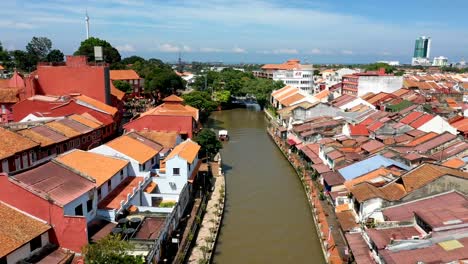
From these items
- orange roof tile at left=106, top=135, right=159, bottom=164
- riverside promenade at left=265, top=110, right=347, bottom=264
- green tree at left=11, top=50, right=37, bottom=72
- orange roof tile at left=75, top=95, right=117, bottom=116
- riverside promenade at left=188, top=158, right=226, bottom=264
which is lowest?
riverside promenade at left=188, top=158, right=226, bottom=264

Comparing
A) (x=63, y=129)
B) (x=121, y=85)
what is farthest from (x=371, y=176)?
(x=121, y=85)

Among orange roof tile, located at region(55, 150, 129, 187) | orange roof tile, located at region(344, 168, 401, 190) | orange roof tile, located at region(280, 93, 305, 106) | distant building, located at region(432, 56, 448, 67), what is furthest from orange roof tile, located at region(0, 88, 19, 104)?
distant building, located at region(432, 56, 448, 67)

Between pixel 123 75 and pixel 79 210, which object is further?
pixel 123 75

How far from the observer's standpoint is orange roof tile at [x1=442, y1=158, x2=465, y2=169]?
1947 cm

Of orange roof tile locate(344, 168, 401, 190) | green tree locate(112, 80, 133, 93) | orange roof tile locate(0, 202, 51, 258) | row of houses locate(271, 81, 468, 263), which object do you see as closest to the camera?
orange roof tile locate(0, 202, 51, 258)

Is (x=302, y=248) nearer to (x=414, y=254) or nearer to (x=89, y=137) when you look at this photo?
(x=414, y=254)

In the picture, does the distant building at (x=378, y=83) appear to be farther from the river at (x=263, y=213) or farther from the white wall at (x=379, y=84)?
the river at (x=263, y=213)

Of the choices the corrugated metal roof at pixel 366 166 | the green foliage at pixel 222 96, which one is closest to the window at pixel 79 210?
the corrugated metal roof at pixel 366 166

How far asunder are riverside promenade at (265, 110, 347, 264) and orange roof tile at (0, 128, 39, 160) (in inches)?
570

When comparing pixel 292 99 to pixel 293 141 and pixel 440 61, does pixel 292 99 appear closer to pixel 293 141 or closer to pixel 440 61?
pixel 293 141

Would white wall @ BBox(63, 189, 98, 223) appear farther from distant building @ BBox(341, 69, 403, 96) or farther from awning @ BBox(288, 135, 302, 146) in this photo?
distant building @ BBox(341, 69, 403, 96)

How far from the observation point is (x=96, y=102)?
29781 mm

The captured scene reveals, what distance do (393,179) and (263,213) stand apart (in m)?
6.80

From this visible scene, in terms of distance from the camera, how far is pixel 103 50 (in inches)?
2431
